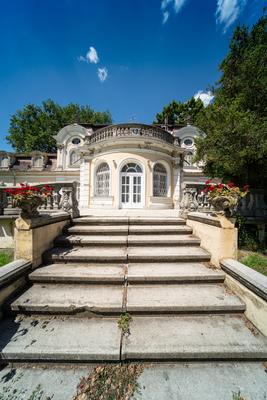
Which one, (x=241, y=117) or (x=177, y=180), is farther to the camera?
(x=177, y=180)

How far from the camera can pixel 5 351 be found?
1.55 metres

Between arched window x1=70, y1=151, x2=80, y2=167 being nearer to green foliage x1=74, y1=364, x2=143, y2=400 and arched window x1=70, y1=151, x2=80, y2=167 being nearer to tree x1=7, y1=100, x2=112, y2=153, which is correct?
tree x1=7, y1=100, x2=112, y2=153

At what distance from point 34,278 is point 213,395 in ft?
8.03

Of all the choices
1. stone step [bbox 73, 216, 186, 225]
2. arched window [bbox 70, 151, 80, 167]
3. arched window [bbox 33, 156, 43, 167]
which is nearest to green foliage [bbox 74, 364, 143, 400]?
stone step [bbox 73, 216, 186, 225]

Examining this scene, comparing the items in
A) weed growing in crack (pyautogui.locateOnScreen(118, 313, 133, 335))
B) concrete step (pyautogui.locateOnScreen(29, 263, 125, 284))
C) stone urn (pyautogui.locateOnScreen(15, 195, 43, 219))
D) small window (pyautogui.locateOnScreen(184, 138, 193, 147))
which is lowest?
weed growing in crack (pyautogui.locateOnScreen(118, 313, 133, 335))

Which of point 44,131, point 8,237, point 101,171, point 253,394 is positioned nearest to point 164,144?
point 101,171

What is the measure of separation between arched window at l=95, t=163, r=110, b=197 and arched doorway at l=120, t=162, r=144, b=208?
0.98 meters

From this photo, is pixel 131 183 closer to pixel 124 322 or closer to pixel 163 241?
pixel 163 241

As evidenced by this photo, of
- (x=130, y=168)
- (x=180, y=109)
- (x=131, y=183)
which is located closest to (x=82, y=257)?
(x=131, y=183)

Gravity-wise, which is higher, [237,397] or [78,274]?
[78,274]

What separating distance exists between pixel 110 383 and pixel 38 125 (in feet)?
94.5

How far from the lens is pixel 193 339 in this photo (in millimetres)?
1684

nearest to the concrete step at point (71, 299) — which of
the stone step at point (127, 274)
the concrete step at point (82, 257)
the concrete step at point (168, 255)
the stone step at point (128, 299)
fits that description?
the stone step at point (128, 299)

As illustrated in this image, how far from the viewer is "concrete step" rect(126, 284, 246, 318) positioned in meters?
2.00
